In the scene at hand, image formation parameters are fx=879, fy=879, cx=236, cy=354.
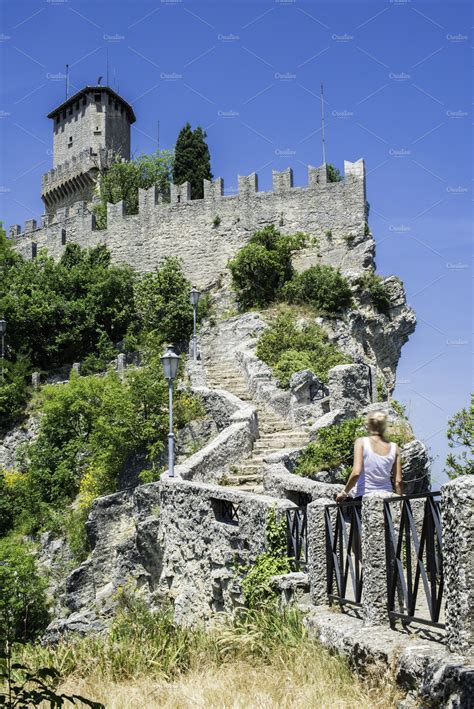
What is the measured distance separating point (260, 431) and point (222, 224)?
1779 centimetres

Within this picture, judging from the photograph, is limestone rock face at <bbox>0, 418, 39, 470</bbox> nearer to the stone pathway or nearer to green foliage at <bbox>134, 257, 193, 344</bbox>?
green foliage at <bbox>134, 257, 193, 344</bbox>

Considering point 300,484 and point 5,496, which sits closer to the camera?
point 300,484

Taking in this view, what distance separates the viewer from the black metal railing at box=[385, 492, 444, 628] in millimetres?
6195

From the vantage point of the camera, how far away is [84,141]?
53.4m

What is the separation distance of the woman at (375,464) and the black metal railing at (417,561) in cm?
74

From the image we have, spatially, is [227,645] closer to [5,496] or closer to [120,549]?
[120,549]

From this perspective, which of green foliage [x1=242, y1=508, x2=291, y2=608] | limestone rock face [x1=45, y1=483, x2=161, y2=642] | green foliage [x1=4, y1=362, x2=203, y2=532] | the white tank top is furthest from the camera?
green foliage [x1=4, y1=362, x2=203, y2=532]

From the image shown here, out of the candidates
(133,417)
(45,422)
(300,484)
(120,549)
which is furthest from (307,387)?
(45,422)

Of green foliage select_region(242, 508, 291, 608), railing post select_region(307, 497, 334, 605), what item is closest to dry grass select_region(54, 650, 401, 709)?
railing post select_region(307, 497, 334, 605)

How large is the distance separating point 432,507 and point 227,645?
3.19 meters

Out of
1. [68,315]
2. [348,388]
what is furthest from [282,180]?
[348,388]

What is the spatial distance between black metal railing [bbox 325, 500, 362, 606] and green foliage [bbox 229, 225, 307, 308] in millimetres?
22826

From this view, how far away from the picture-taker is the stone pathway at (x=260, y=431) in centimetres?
1611

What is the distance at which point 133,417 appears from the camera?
829 inches
